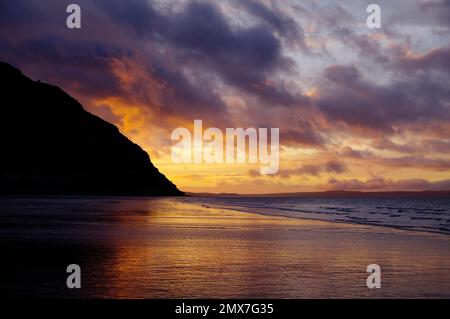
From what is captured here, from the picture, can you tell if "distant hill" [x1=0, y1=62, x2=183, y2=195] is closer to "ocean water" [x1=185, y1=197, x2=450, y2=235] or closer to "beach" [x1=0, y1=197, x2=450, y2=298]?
"ocean water" [x1=185, y1=197, x2=450, y2=235]

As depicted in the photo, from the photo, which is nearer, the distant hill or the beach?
the beach

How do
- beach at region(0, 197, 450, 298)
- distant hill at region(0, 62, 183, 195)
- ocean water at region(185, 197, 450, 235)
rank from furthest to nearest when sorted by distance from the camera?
1. distant hill at region(0, 62, 183, 195)
2. ocean water at region(185, 197, 450, 235)
3. beach at region(0, 197, 450, 298)

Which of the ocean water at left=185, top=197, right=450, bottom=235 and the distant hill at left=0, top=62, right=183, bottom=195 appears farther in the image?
the distant hill at left=0, top=62, right=183, bottom=195

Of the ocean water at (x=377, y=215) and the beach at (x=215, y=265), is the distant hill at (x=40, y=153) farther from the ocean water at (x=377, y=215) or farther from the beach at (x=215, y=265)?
the beach at (x=215, y=265)

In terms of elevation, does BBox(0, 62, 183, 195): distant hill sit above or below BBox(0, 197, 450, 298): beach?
above

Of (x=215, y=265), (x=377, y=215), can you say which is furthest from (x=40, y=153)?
(x=215, y=265)

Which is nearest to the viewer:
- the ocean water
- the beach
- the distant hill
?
the beach

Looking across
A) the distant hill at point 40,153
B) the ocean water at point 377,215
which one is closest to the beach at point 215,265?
the ocean water at point 377,215

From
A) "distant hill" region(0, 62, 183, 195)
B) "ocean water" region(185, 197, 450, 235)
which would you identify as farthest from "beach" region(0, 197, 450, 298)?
"distant hill" region(0, 62, 183, 195)

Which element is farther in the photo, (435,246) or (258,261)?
(435,246)
